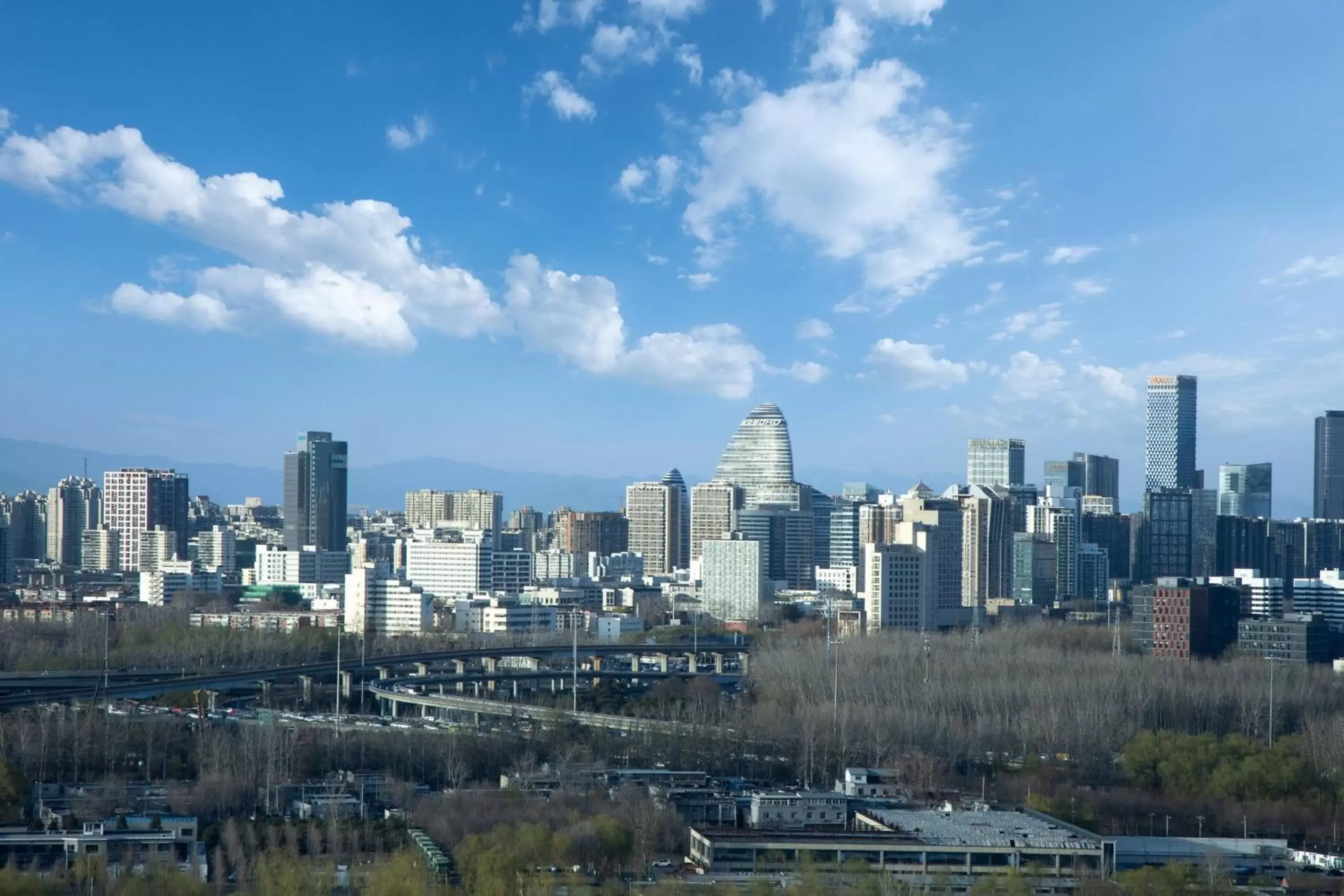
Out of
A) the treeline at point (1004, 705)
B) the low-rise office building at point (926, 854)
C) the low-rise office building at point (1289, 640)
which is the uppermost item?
the low-rise office building at point (1289, 640)

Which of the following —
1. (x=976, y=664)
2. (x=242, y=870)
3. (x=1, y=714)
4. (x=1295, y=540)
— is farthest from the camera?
(x=1295, y=540)

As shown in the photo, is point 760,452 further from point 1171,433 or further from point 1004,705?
point 1004,705

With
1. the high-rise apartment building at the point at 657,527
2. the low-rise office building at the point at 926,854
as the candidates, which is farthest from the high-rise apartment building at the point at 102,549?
the low-rise office building at the point at 926,854

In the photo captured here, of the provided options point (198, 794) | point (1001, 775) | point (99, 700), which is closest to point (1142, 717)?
point (1001, 775)

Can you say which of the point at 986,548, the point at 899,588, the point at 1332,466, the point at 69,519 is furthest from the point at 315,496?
the point at 1332,466

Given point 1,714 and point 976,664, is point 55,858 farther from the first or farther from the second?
point 976,664

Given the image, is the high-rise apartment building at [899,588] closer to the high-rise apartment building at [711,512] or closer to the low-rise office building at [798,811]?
the low-rise office building at [798,811]
